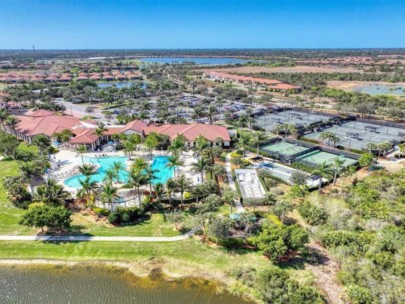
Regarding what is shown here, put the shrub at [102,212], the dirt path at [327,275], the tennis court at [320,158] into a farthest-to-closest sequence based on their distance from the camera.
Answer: the tennis court at [320,158] → the shrub at [102,212] → the dirt path at [327,275]

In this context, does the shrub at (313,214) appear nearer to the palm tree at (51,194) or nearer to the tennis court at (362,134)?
the palm tree at (51,194)

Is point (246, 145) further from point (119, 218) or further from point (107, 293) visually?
point (107, 293)

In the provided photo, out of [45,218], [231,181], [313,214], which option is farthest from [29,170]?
[313,214]

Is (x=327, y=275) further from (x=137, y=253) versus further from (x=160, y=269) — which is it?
(x=137, y=253)

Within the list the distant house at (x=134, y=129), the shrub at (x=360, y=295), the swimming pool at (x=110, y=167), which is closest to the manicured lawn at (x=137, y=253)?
the shrub at (x=360, y=295)

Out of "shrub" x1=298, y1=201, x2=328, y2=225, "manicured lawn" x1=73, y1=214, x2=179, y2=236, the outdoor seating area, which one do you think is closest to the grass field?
"manicured lawn" x1=73, y1=214, x2=179, y2=236

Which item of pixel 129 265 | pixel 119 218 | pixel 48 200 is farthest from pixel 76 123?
pixel 129 265
